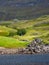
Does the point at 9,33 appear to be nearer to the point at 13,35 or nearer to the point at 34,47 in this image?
the point at 13,35

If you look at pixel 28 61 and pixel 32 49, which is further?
pixel 32 49

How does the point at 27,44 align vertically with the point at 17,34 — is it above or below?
below

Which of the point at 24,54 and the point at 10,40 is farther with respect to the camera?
the point at 10,40

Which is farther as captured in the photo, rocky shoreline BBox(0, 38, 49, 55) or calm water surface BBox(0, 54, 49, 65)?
rocky shoreline BBox(0, 38, 49, 55)

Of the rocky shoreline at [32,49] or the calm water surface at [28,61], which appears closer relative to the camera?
the calm water surface at [28,61]

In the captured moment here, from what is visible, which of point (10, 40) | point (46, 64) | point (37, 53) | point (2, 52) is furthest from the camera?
point (10, 40)

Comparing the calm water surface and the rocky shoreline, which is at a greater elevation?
the rocky shoreline

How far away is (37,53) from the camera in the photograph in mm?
144250

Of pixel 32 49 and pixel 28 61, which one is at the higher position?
pixel 32 49

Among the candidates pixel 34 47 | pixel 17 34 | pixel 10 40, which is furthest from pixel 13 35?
pixel 34 47

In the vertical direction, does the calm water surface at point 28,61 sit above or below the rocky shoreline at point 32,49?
below

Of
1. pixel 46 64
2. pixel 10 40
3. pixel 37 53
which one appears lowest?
pixel 46 64

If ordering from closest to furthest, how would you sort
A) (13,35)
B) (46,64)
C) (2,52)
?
(46,64), (2,52), (13,35)

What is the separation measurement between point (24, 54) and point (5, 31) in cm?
5407
